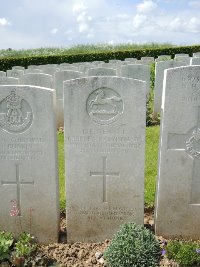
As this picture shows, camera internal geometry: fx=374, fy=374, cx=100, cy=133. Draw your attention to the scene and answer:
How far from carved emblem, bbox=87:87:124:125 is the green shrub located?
4.96 feet

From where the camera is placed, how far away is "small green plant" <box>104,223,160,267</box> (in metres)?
3.70

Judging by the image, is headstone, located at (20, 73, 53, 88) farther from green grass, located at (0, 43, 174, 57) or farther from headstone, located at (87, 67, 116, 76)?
green grass, located at (0, 43, 174, 57)

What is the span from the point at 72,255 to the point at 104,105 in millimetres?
1741

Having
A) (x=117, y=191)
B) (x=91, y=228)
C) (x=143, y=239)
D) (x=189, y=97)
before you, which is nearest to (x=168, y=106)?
(x=189, y=97)

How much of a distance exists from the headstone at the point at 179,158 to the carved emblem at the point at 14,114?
1.48 metres

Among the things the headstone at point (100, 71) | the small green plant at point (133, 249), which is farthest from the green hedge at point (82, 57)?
the small green plant at point (133, 249)

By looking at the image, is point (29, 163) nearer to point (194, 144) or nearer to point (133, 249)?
point (133, 249)

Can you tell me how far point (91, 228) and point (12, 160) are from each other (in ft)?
4.06

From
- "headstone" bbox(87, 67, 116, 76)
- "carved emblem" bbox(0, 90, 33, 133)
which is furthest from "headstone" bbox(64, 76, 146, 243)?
"headstone" bbox(87, 67, 116, 76)

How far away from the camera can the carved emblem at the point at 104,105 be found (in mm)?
3980

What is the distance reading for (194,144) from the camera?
4137mm

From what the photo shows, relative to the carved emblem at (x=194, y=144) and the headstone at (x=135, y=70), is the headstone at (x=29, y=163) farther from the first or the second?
the headstone at (x=135, y=70)

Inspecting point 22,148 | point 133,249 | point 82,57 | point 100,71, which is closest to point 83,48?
point 82,57

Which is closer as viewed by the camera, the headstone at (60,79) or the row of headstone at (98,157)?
the row of headstone at (98,157)
